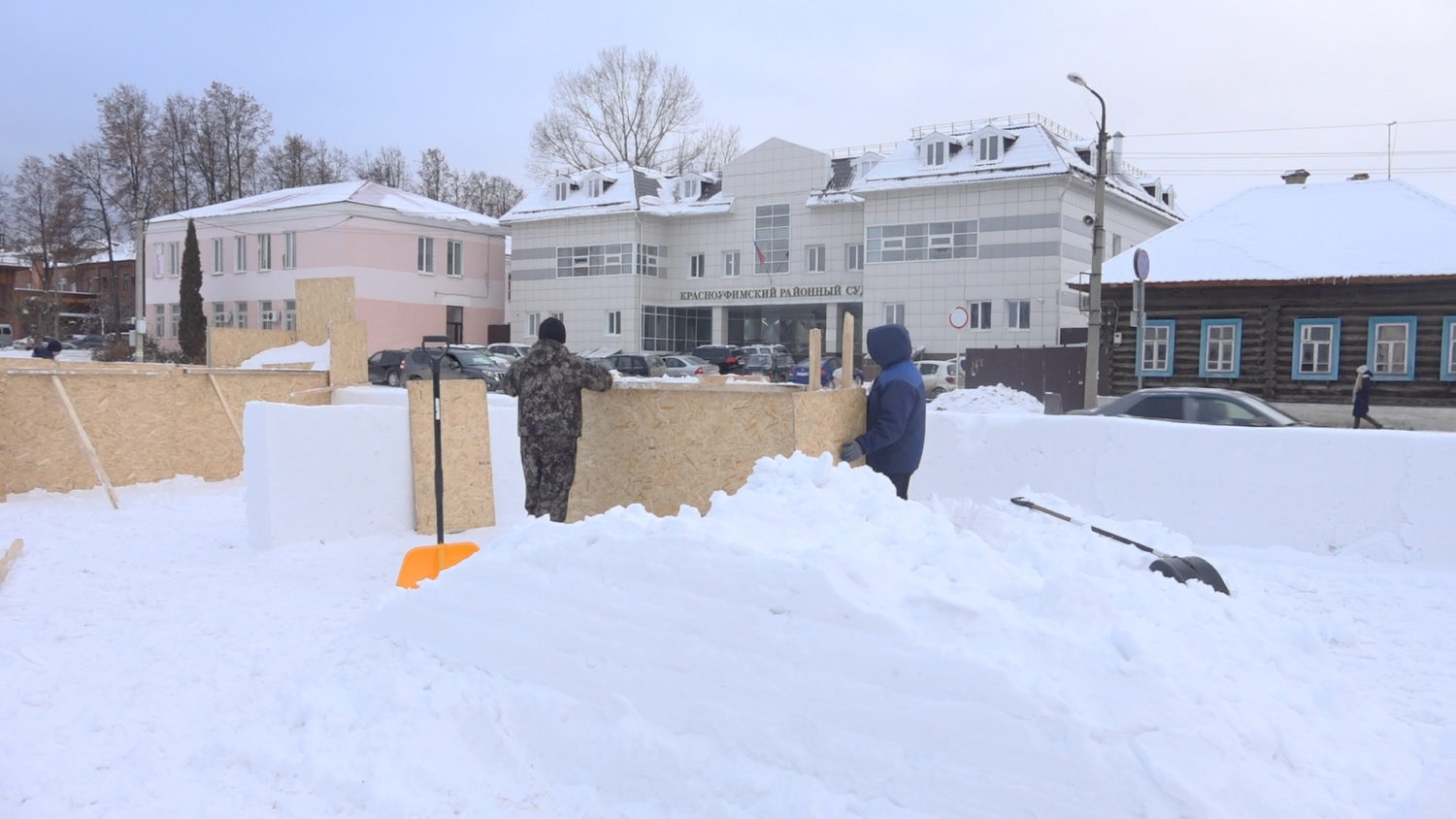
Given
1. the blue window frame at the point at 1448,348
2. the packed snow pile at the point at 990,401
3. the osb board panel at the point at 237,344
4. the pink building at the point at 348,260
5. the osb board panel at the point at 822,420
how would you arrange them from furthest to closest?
the pink building at the point at 348,260
the packed snow pile at the point at 990,401
the blue window frame at the point at 1448,348
the osb board panel at the point at 237,344
the osb board panel at the point at 822,420

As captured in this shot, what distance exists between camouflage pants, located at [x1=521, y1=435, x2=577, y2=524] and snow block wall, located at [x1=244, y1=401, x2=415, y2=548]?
200 cm

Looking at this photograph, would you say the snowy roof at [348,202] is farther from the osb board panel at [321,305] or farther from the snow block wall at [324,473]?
the snow block wall at [324,473]

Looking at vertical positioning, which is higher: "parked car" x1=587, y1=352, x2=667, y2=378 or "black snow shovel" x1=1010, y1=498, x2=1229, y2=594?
"parked car" x1=587, y1=352, x2=667, y2=378

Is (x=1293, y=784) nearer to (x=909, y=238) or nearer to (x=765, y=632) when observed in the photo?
(x=765, y=632)

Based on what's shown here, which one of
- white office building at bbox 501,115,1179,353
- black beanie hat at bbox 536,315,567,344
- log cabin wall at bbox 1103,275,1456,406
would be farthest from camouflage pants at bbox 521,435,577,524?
white office building at bbox 501,115,1179,353

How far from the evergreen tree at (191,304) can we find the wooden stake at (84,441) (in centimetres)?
3715

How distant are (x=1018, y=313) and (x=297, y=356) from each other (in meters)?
29.4

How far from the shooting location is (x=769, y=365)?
3522cm

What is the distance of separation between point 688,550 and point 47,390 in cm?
921

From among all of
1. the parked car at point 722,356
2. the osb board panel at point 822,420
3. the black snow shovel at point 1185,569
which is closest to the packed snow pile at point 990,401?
the parked car at point 722,356

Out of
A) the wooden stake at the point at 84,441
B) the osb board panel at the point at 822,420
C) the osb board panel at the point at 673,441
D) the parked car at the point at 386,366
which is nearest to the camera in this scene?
the osb board panel at the point at 822,420

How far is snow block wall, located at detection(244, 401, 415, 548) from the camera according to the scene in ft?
25.2

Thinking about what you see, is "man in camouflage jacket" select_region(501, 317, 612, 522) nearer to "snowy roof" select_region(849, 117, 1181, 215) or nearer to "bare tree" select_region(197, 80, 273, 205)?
"snowy roof" select_region(849, 117, 1181, 215)

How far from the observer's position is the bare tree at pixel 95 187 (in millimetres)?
53344
